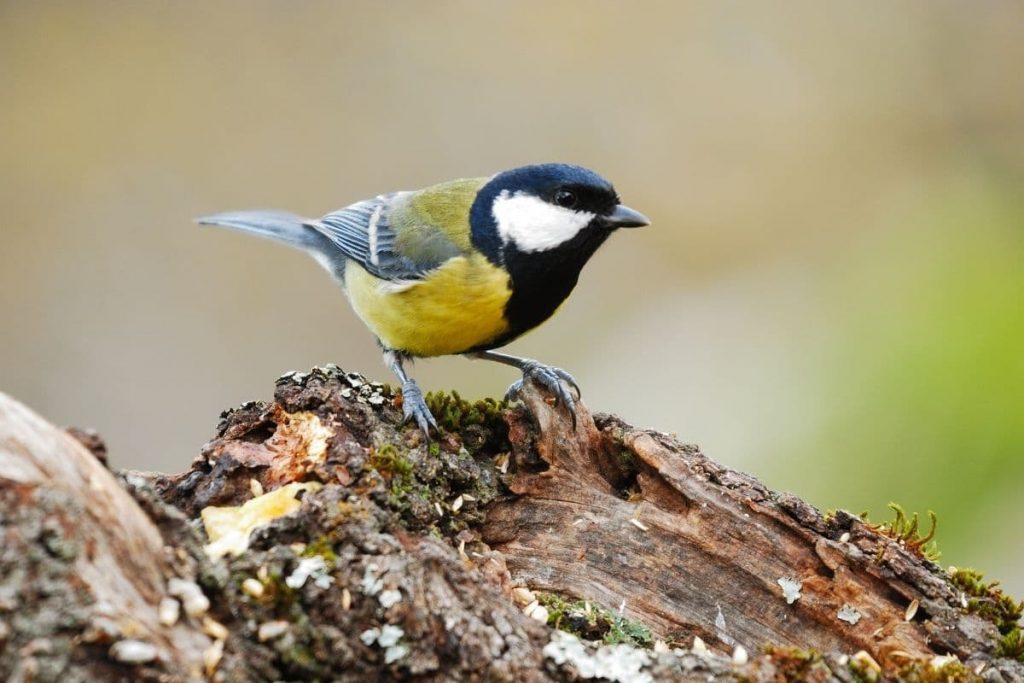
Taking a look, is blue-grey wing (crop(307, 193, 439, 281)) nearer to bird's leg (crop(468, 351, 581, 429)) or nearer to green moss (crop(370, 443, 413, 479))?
bird's leg (crop(468, 351, 581, 429))

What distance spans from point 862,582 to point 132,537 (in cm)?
150

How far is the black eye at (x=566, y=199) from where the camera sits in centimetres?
304

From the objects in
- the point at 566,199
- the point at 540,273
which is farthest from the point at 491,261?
the point at 566,199

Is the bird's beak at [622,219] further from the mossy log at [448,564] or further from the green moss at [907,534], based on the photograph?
the green moss at [907,534]

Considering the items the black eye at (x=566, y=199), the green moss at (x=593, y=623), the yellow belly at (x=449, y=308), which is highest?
the black eye at (x=566, y=199)

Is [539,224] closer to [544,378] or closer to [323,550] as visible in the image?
[544,378]

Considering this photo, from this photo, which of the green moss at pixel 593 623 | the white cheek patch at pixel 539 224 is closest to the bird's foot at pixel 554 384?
the white cheek patch at pixel 539 224

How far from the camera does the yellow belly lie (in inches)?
120

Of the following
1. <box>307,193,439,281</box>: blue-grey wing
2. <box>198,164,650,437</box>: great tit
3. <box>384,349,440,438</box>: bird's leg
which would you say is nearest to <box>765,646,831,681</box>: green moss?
<box>384,349,440,438</box>: bird's leg

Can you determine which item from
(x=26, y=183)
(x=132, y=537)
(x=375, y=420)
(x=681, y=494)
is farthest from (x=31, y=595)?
(x=26, y=183)

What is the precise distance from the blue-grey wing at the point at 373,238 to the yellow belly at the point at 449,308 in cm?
6

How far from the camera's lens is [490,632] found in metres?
1.70

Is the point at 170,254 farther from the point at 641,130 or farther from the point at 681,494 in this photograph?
the point at 681,494

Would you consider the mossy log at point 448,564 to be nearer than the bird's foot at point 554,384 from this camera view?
A: Yes
